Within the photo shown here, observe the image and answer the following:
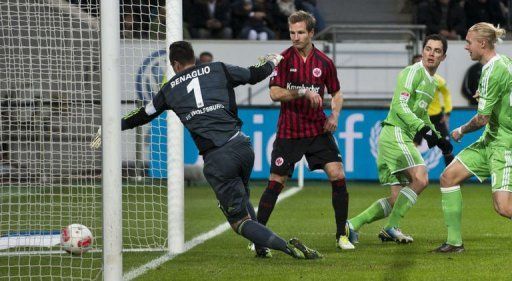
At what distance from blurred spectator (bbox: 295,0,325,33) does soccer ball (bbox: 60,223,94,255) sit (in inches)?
517

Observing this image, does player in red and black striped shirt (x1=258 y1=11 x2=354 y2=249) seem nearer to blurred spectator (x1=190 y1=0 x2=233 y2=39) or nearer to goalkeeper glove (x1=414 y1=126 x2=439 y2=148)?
goalkeeper glove (x1=414 y1=126 x2=439 y2=148)

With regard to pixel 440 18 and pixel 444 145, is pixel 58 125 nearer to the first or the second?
pixel 444 145

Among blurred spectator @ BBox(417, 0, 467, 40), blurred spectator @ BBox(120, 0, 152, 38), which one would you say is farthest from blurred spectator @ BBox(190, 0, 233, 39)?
blurred spectator @ BBox(120, 0, 152, 38)

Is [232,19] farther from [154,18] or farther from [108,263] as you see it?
[108,263]

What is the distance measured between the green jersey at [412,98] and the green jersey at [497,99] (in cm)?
85

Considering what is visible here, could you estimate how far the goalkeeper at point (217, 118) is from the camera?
316 inches

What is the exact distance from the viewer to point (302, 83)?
9484 millimetres

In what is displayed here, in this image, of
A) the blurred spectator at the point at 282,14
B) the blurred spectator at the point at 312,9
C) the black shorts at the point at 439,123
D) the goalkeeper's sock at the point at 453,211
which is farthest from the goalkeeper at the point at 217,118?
the blurred spectator at the point at 282,14

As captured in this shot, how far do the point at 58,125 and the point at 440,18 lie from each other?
1262 centimetres

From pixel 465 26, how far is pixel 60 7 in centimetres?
1329

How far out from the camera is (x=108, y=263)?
22.9 feet

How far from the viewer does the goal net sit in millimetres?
9414

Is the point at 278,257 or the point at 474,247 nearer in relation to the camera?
the point at 278,257

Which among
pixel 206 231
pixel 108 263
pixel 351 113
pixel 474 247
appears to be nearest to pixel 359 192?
pixel 351 113
